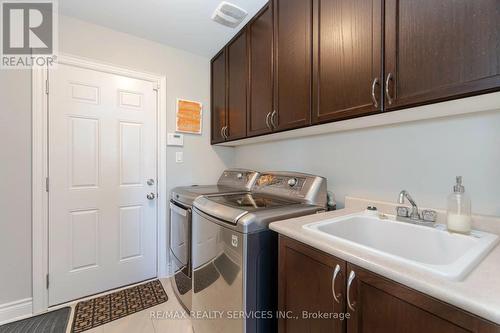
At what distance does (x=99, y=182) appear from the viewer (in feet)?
6.62

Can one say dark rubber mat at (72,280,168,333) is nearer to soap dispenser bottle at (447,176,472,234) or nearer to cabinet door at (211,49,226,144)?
cabinet door at (211,49,226,144)

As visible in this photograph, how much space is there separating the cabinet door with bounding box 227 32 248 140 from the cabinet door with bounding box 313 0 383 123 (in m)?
0.80

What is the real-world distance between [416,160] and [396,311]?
35.0 inches

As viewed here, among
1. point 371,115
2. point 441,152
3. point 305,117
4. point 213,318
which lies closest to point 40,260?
point 213,318

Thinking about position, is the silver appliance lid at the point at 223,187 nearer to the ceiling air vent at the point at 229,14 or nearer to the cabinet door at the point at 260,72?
the cabinet door at the point at 260,72

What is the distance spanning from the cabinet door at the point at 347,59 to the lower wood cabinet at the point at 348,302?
0.74 metres

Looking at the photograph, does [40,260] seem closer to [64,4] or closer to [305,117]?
[64,4]

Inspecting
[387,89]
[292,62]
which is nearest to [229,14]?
[292,62]

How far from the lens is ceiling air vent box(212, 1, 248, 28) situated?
1.69m

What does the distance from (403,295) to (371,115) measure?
801 mm

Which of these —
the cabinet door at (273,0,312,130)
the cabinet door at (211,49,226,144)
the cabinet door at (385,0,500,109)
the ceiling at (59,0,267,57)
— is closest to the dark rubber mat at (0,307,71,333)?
the cabinet door at (211,49,226,144)

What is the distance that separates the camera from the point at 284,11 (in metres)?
1.53

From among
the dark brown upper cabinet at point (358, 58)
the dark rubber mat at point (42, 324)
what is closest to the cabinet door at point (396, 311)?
the dark brown upper cabinet at point (358, 58)

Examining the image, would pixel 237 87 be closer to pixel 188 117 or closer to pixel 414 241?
pixel 188 117
